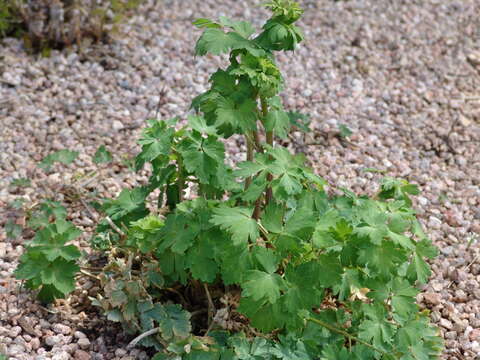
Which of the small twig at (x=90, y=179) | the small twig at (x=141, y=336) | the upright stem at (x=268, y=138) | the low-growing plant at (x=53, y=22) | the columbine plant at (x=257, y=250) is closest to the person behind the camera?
the columbine plant at (x=257, y=250)

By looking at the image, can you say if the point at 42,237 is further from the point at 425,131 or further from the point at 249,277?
the point at 425,131

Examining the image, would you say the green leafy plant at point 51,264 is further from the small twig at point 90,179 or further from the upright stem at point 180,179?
the small twig at point 90,179

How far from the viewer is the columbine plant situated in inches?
83.6

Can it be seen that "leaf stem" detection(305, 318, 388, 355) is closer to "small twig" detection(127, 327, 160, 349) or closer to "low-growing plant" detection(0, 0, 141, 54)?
"small twig" detection(127, 327, 160, 349)

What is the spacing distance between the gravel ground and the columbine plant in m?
0.25

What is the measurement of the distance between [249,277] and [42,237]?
33.2 inches

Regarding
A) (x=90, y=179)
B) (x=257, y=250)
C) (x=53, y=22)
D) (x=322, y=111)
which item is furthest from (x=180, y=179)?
(x=53, y=22)

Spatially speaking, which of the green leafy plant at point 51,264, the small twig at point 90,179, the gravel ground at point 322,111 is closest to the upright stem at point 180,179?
the green leafy plant at point 51,264

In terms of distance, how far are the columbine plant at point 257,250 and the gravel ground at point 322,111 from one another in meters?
0.25

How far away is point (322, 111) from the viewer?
3812 mm

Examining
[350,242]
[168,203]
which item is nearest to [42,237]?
[168,203]

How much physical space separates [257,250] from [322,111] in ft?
5.96

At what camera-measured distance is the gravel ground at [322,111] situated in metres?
2.69

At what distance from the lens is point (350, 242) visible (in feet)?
7.09
